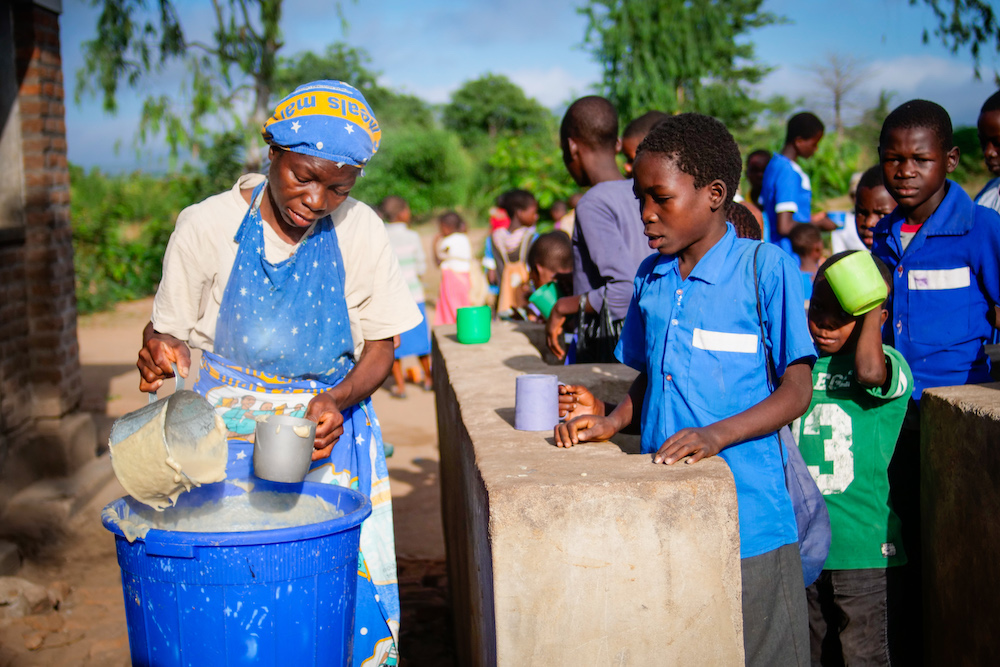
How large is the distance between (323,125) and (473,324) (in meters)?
1.76

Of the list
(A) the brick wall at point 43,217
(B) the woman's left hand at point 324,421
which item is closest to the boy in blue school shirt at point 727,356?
(B) the woman's left hand at point 324,421

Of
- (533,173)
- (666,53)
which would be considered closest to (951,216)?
(533,173)

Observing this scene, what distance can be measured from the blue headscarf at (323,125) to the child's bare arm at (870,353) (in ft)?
4.92

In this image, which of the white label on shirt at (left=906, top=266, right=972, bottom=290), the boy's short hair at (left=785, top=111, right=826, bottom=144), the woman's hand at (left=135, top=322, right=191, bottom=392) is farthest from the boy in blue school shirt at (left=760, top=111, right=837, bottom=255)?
the woman's hand at (left=135, top=322, right=191, bottom=392)

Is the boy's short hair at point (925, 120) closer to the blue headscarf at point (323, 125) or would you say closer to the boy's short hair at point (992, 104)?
the boy's short hair at point (992, 104)

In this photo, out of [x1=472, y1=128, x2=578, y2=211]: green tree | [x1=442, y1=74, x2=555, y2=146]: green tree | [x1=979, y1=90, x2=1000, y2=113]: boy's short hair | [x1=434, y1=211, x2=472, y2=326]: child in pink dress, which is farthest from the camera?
[x1=442, y1=74, x2=555, y2=146]: green tree

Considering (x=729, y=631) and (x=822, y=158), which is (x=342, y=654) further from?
(x=822, y=158)

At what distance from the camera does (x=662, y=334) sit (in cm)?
217

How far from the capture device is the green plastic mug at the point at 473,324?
3.91 meters

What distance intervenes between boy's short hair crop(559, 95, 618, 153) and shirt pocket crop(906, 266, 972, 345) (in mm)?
1448

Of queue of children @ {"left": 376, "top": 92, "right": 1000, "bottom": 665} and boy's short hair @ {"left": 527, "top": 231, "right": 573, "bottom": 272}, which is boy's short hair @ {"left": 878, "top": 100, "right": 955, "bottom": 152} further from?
boy's short hair @ {"left": 527, "top": 231, "right": 573, "bottom": 272}

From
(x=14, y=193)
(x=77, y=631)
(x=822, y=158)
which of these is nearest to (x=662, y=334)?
(x=77, y=631)

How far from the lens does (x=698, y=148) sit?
6.98 ft

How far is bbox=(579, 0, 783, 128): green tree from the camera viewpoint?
20219 millimetres
